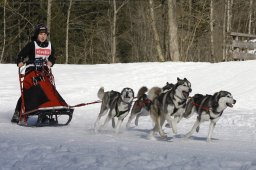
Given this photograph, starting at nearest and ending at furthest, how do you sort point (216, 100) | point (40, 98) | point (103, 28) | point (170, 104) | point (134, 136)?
1. point (216, 100)
2. point (170, 104)
3. point (134, 136)
4. point (40, 98)
5. point (103, 28)

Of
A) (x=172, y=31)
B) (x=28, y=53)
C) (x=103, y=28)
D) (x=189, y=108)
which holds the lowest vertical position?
(x=189, y=108)

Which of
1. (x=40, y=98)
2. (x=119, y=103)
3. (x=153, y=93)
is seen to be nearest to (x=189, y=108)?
(x=153, y=93)

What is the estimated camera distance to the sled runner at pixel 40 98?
28.2ft

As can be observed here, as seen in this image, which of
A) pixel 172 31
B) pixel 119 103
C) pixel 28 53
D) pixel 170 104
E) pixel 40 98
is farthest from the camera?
pixel 172 31

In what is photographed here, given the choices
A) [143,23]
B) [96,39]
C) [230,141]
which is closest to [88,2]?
[96,39]

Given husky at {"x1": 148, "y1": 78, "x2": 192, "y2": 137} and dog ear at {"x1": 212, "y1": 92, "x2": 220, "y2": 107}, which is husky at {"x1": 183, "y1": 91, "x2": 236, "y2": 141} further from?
husky at {"x1": 148, "y1": 78, "x2": 192, "y2": 137}

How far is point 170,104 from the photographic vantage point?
7.53 m

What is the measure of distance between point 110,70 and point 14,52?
2520 centimetres

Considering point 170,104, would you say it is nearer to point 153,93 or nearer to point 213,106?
point 153,93

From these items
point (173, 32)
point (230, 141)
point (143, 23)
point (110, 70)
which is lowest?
point (230, 141)

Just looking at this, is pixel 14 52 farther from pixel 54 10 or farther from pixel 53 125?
pixel 53 125

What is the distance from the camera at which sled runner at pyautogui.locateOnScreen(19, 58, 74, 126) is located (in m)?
8.60

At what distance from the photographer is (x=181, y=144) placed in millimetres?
6969

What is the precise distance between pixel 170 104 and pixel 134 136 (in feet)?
2.87
